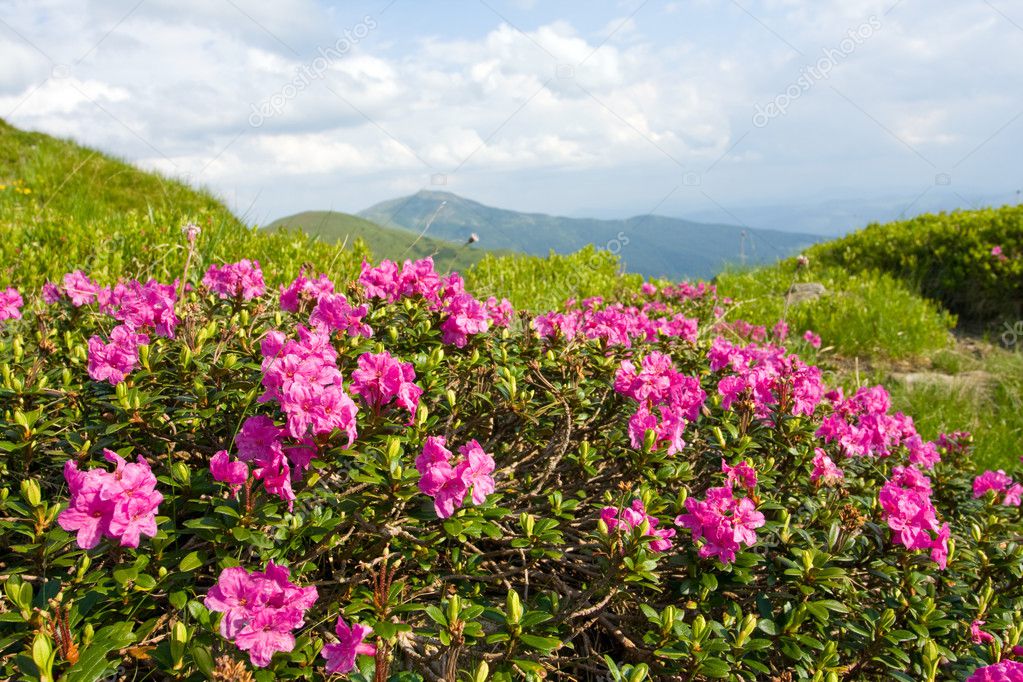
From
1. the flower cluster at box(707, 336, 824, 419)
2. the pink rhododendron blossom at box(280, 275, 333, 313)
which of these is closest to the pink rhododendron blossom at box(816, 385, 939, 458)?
the flower cluster at box(707, 336, 824, 419)

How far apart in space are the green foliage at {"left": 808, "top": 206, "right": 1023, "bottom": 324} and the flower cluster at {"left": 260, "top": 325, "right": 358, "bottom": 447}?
9.75 meters

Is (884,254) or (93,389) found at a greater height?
(884,254)

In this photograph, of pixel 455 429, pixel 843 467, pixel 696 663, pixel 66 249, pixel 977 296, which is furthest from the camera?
pixel 977 296

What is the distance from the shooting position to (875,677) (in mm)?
2121

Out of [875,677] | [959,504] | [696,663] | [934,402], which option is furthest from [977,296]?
[696,663]

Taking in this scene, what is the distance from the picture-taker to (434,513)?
181cm

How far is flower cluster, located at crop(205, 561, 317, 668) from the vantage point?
1455 millimetres

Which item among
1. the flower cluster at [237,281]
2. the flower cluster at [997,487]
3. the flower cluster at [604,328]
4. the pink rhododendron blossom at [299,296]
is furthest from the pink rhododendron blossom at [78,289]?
the flower cluster at [997,487]

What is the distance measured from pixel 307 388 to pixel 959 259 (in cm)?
1025

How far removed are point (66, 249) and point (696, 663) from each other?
593cm

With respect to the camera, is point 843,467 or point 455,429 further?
point 843,467

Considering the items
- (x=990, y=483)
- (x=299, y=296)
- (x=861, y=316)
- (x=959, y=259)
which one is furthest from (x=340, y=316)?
(x=959, y=259)

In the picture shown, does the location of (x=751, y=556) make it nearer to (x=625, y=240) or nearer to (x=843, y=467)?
(x=843, y=467)

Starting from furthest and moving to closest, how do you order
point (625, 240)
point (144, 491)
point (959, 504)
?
point (625, 240) → point (959, 504) → point (144, 491)
